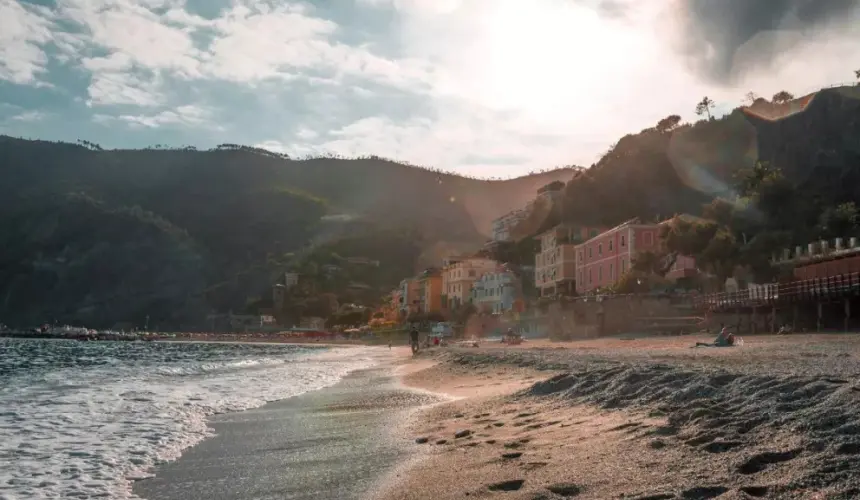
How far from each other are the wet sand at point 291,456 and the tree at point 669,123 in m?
99.4

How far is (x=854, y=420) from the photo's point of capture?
570 centimetres

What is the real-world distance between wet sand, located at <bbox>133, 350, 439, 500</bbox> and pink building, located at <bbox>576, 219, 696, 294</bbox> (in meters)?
42.0

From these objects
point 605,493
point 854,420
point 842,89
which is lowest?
point 605,493

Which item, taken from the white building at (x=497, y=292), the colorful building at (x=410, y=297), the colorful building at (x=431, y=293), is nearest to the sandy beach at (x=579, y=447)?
the white building at (x=497, y=292)

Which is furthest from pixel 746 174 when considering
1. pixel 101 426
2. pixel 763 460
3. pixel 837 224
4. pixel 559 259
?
pixel 763 460

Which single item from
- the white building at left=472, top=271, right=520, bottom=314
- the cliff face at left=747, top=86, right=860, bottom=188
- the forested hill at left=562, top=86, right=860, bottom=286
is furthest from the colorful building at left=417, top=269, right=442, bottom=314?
the cliff face at left=747, top=86, right=860, bottom=188

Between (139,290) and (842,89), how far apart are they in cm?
14863

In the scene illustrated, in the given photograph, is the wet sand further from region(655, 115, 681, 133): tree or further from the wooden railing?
region(655, 115, 681, 133): tree

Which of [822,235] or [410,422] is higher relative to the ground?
[822,235]

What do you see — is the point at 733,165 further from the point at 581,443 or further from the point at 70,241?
the point at 70,241

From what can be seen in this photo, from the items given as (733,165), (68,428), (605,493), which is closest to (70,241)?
(733,165)

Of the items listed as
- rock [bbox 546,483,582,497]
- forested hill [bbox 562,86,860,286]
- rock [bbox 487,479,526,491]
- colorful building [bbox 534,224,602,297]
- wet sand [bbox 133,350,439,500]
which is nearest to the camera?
rock [bbox 546,483,582,497]

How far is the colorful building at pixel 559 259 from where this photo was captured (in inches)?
2822

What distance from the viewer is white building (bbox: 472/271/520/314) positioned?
80669mm
